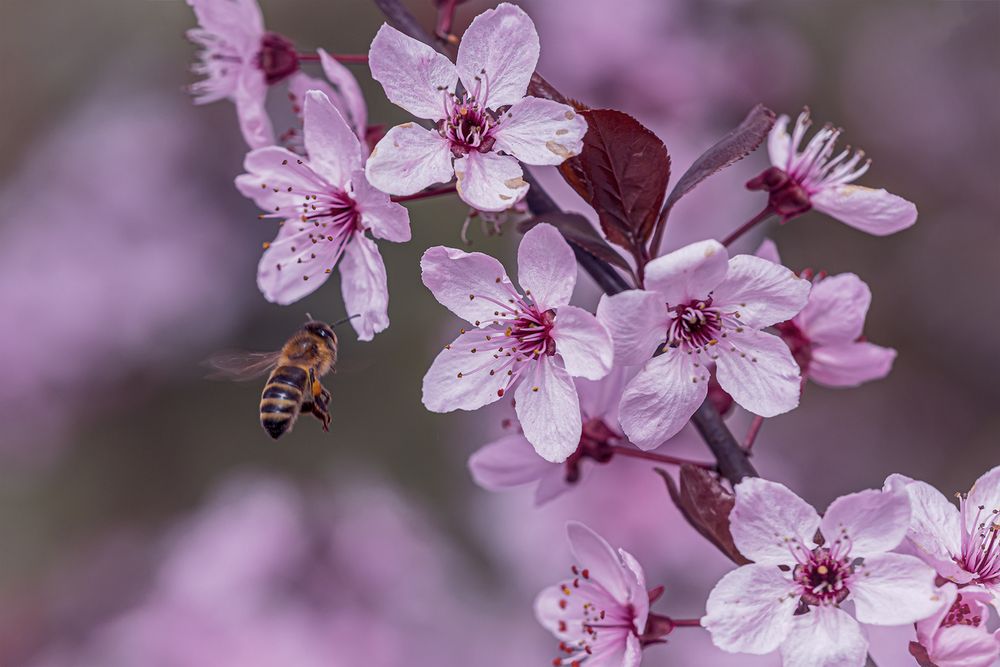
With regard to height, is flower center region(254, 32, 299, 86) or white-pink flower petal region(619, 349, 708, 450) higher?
white-pink flower petal region(619, 349, 708, 450)

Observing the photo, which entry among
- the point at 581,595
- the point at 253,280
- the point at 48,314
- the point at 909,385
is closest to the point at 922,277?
the point at 909,385

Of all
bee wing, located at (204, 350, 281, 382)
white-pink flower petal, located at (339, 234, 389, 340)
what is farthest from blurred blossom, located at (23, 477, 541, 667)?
white-pink flower petal, located at (339, 234, 389, 340)

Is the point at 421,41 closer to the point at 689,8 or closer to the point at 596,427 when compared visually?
the point at 596,427

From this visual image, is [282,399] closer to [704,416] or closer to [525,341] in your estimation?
[525,341]

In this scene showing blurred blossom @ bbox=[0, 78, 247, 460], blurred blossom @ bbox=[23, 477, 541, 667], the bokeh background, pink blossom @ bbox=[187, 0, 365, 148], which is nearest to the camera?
pink blossom @ bbox=[187, 0, 365, 148]

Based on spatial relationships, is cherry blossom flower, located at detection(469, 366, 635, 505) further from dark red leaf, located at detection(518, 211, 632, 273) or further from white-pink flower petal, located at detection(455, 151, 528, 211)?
white-pink flower petal, located at detection(455, 151, 528, 211)

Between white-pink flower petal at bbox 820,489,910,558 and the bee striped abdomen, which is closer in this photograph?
white-pink flower petal at bbox 820,489,910,558

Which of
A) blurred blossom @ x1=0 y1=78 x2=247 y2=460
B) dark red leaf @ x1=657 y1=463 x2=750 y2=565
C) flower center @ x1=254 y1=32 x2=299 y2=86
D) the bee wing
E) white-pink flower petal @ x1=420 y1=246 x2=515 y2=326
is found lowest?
blurred blossom @ x1=0 y1=78 x2=247 y2=460
